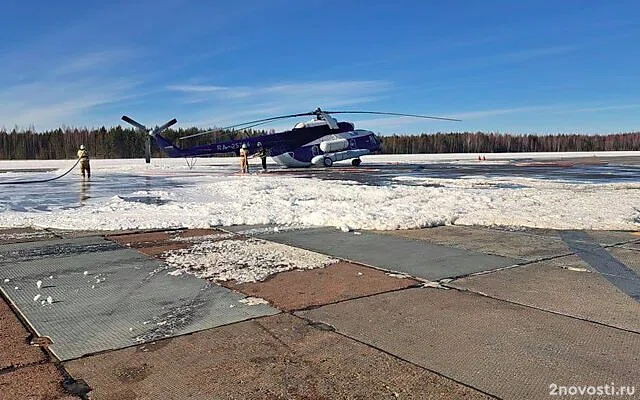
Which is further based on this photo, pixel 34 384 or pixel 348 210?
pixel 348 210

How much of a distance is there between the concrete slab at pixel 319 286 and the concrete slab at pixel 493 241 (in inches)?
74.0

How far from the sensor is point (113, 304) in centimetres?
453

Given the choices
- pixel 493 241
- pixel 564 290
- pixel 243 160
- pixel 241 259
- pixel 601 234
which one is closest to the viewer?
pixel 564 290

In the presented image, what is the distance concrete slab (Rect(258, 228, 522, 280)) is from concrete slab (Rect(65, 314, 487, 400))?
2149 millimetres

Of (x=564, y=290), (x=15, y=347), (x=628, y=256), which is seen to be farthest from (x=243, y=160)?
(x=15, y=347)

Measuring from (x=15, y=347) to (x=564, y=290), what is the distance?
14.5 ft

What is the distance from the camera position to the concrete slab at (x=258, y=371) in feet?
9.59

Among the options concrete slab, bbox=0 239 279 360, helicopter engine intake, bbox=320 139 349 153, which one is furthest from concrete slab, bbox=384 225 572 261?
helicopter engine intake, bbox=320 139 349 153

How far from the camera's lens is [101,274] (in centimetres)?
556

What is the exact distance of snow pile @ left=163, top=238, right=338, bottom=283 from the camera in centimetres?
560

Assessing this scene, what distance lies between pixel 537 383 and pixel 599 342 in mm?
885

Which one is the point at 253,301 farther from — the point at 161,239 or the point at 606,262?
the point at 606,262

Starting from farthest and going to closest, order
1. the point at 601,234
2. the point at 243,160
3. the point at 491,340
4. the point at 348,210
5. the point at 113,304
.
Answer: the point at 243,160 < the point at 348,210 < the point at 601,234 < the point at 113,304 < the point at 491,340

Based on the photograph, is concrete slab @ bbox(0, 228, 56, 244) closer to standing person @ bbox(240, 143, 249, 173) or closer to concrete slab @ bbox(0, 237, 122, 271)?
concrete slab @ bbox(0, 237, 122, 271)
